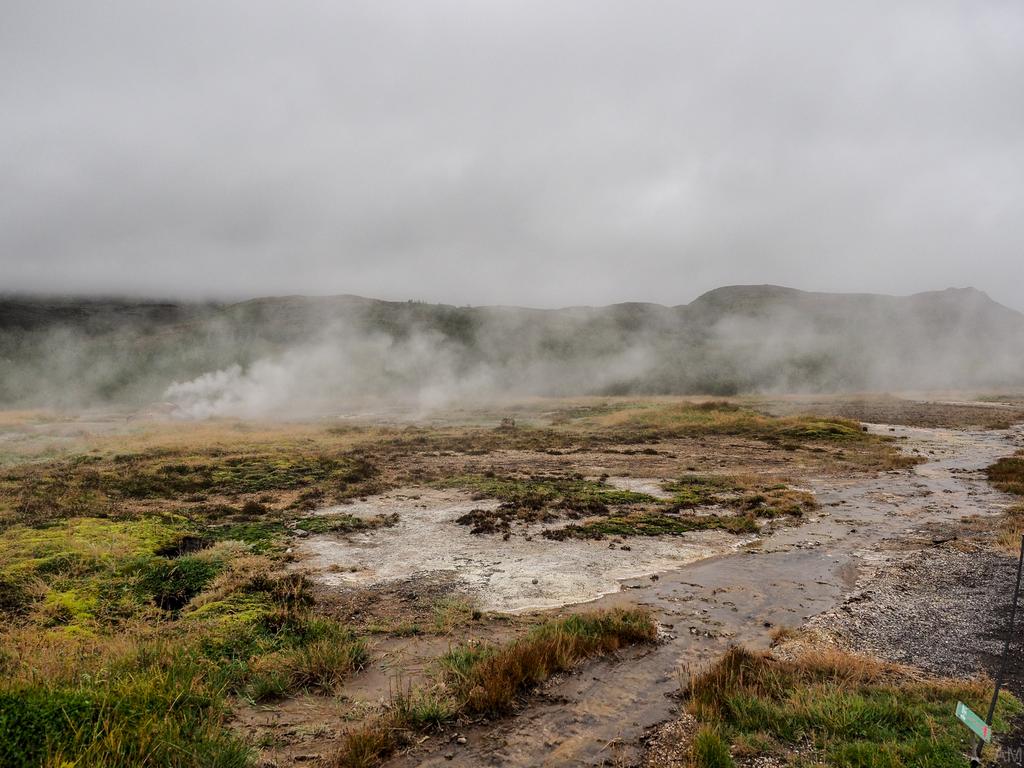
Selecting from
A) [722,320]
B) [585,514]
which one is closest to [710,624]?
[585,514]

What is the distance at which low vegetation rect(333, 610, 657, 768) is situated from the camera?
214 inches

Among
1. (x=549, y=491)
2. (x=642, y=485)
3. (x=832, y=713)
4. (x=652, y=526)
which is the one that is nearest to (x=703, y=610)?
(x=832, y=713)

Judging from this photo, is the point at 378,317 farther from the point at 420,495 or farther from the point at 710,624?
the point at 710,624

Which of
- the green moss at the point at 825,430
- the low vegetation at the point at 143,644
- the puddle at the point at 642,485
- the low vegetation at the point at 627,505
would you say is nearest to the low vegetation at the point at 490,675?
the low vegetation at the point at 143,644

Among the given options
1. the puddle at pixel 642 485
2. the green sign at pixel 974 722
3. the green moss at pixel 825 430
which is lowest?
the puddle at pixel 642 485

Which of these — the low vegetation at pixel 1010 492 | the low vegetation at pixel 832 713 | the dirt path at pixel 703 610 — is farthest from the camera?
the low vegetation at pixel 1010 492

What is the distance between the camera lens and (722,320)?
13712cm

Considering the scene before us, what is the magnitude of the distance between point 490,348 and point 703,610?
346ft

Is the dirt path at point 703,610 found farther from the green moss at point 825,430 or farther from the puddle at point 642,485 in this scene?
the green moss at point 825,430

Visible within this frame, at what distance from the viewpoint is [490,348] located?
113812 millimetres

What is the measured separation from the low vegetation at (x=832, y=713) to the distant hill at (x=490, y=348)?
230 ft

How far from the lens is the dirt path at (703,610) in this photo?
5.59 meters

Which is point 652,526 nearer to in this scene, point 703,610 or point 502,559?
point 502,559

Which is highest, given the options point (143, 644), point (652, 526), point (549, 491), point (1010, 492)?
point (143, 644)
